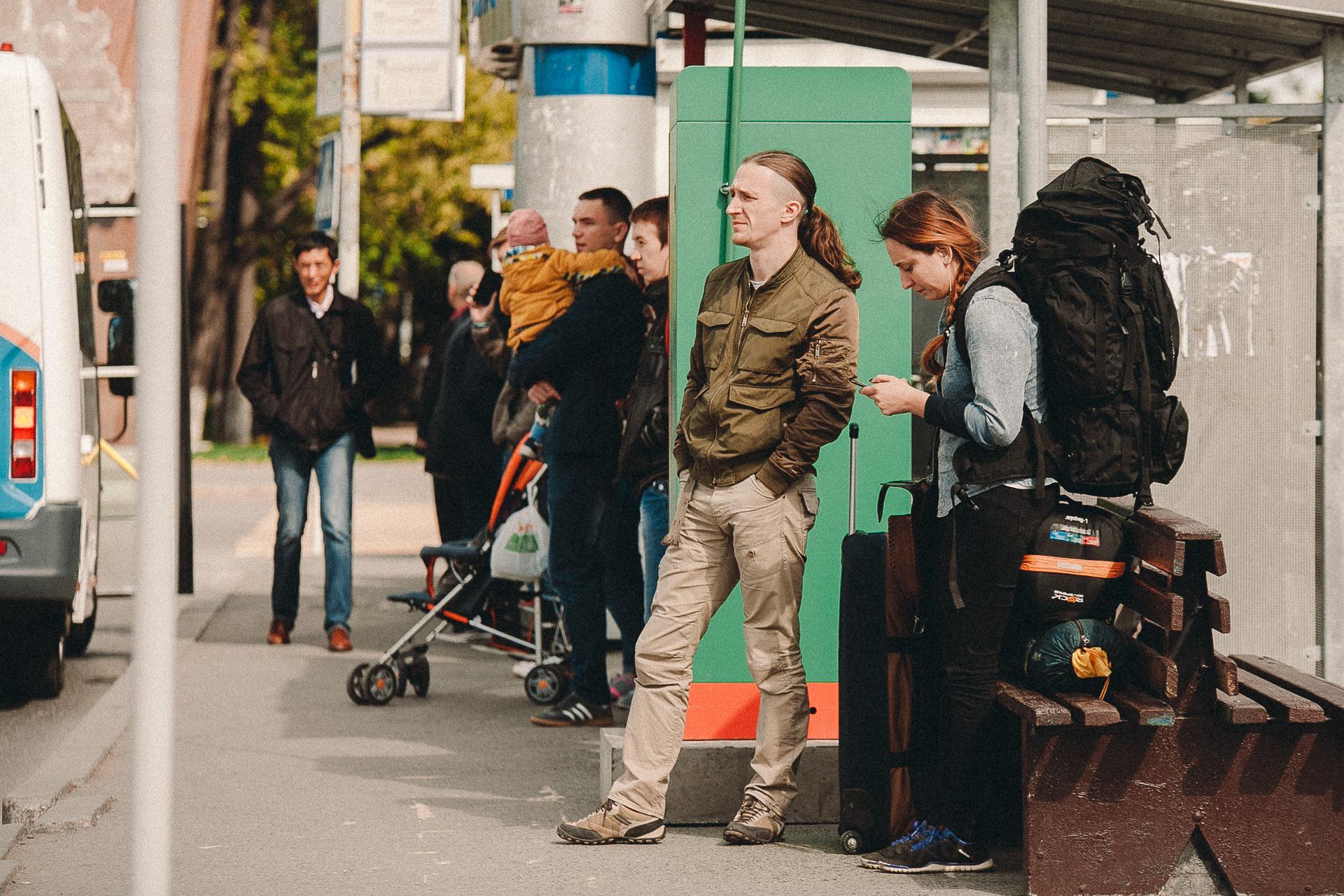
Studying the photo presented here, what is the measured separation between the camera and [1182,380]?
6.59 metres

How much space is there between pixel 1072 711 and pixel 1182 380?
7.41 ft

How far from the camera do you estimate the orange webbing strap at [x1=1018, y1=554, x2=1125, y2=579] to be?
4.84m

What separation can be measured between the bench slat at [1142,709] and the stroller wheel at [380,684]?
4.06m

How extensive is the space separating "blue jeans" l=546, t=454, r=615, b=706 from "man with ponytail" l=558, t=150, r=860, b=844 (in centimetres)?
170

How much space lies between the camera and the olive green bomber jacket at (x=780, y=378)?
17.1ft

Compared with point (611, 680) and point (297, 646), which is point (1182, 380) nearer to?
point (611, 680)

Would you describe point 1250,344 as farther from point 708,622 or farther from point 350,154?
point 350,154

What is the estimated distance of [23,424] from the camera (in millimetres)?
7336

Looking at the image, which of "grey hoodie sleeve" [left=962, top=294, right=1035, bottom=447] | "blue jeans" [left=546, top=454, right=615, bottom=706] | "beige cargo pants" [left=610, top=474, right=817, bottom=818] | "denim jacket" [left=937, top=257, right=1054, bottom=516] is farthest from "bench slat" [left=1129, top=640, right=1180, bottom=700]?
"blue jeans" [left=546, top=454, right=615, bottom=706]

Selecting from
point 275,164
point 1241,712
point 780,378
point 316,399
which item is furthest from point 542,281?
point 275,164

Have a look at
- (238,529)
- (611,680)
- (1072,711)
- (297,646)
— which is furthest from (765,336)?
(238,529)

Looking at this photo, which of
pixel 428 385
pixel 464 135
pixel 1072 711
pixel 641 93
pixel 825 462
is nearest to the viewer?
pixel 1072 711

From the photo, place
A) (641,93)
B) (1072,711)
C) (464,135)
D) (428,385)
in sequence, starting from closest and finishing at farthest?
(1072,711) → (641,93) → (428,385) → (464,135)

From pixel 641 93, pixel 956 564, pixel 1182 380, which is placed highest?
pixel 641 93
